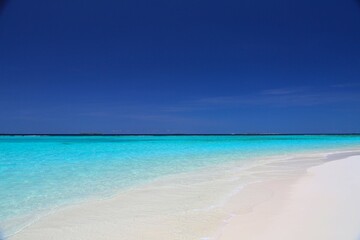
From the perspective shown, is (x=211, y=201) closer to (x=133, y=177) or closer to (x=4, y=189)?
(x=133, y=177)

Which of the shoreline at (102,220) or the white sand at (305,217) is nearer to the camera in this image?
the white sand at (305,217)

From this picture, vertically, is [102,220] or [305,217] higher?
[305,217]

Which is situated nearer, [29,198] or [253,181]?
[29,198]

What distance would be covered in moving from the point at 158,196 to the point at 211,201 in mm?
868

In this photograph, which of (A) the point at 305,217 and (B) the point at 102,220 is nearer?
(A) the point at 305,217

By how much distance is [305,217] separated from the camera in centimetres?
350

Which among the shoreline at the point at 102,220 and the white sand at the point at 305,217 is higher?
the white sand at the point at 305,217

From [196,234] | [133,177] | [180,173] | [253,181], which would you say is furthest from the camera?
[180,173]

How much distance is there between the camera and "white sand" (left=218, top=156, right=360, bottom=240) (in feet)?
9.73

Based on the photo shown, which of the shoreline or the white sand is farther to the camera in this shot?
the shoreline

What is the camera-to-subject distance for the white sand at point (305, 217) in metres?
2.96

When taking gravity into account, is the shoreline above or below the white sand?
below

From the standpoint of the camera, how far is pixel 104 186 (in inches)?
240

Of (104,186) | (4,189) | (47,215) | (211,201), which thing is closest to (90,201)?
(47,215)
